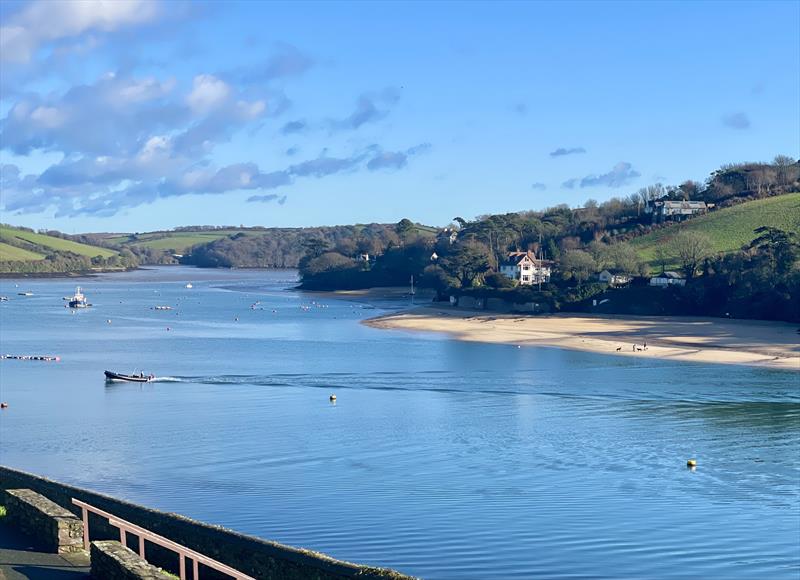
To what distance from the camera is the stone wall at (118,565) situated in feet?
48.8

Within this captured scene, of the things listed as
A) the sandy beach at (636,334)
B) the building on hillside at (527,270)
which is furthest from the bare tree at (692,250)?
the building on hillside at (527,270)

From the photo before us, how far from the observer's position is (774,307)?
8788 centimetres

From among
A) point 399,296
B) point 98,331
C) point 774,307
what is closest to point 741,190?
point 399,296

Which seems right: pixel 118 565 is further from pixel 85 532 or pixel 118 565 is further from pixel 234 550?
pixel 85 532

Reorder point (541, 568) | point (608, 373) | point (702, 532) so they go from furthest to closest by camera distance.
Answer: point (608, 373), point (702, 532), point (541, 568)

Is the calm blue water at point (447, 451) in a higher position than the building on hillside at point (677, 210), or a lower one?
lower

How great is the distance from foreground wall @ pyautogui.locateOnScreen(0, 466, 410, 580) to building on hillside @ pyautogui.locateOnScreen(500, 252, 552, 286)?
102 metres

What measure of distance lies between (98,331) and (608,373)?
50.6 metres

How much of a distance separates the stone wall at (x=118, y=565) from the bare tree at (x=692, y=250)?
305 ft

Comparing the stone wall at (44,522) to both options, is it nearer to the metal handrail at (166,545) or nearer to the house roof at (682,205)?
the metal handrail at (166,545)

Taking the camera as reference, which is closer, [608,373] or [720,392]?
[720,392]

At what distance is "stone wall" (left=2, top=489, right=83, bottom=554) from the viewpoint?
17.8 metres

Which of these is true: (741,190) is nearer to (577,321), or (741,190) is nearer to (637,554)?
(577,321)

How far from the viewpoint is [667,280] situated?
104m
